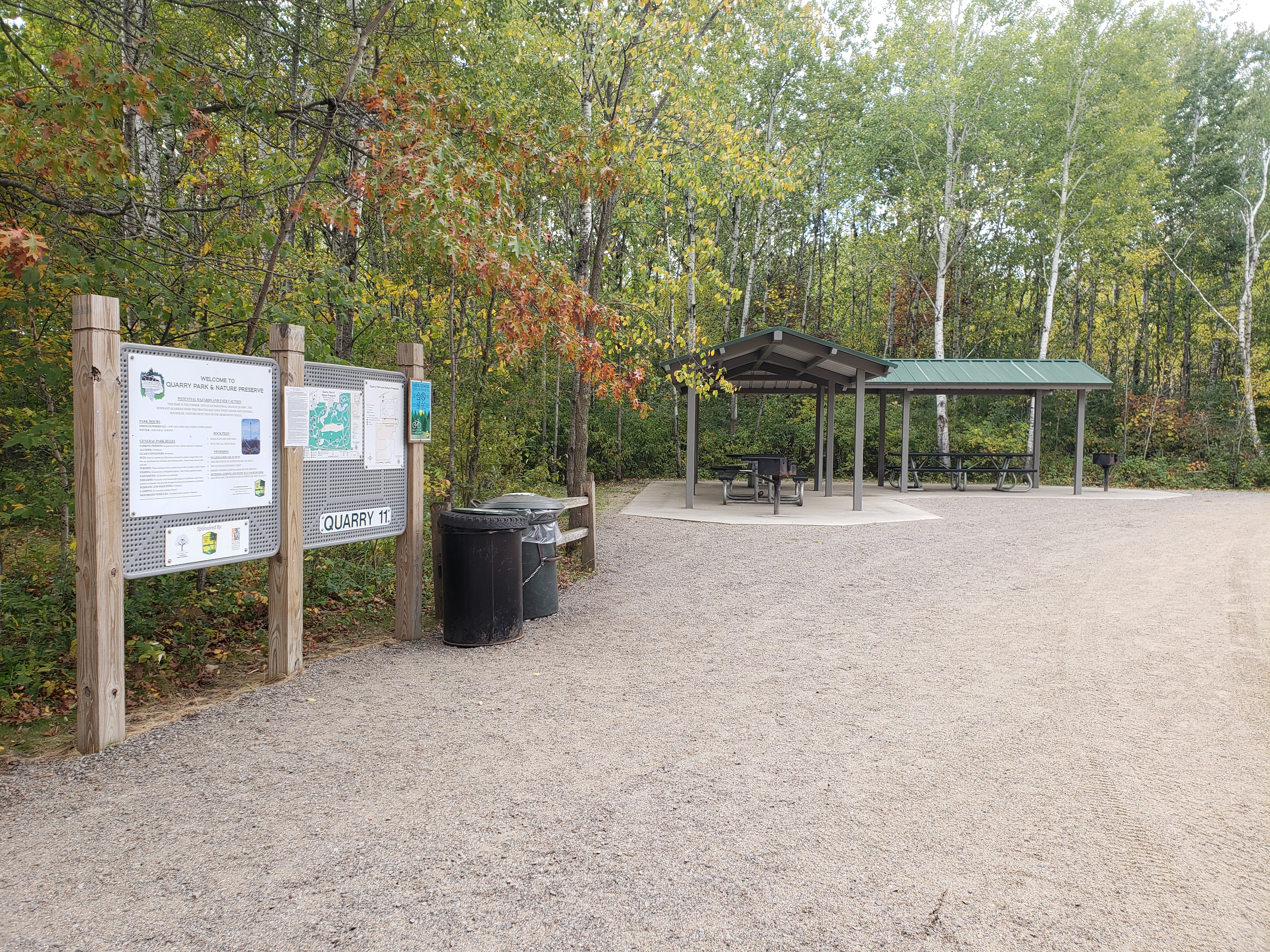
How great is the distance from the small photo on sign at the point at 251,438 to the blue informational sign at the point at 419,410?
1172 mm

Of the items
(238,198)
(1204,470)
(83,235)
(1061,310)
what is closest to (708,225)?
(238,198)

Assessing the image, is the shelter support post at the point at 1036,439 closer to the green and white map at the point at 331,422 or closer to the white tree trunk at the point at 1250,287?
the white tree trunk at the point at 1250,287

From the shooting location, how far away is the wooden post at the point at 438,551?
17.7 ft

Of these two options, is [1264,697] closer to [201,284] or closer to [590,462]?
[201,284]

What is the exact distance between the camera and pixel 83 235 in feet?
13.9

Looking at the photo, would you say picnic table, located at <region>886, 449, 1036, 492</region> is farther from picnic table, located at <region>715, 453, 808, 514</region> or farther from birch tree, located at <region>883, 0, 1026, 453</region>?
picnic table, located at <region>715, 453, 808, 514</region>

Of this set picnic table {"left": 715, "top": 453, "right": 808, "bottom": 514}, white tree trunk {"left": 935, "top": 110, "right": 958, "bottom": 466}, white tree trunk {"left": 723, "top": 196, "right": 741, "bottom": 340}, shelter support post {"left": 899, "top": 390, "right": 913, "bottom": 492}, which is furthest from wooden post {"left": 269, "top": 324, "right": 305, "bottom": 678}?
white tree trunk {"left": 935, "top": 110, "right": 958, "bottom": 466}

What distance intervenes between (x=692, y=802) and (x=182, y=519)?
9.11ft

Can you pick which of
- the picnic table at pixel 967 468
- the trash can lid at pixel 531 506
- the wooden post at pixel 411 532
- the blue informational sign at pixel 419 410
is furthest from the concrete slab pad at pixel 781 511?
the blue informational sign at pixel 419 410

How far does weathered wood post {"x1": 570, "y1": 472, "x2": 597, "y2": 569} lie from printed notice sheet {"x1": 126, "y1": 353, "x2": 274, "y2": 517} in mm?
3868

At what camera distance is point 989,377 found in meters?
17.3

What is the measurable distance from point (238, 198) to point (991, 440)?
2237 centimetres

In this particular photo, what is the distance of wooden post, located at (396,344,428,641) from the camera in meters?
5.26

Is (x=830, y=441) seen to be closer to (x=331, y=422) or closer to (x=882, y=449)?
(x=882, y=449)
